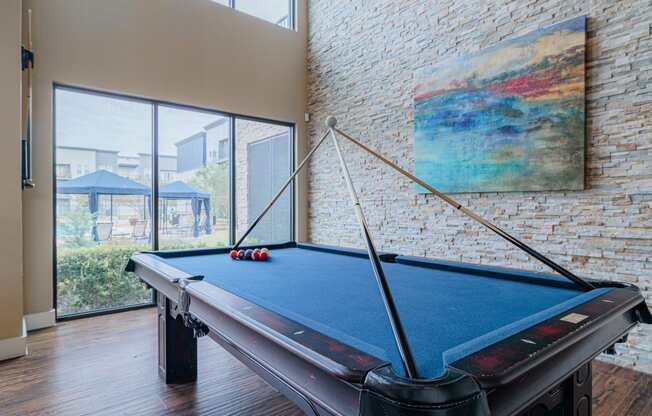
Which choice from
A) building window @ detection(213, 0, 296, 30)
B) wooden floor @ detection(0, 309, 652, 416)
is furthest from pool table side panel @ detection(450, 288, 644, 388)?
building window @ detection(213, 0, 296, 30)

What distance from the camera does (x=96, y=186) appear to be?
3955 millimetres

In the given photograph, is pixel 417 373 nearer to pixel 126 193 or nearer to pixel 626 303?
pixel 626 303

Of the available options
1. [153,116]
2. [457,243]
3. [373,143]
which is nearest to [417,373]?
[457,243]

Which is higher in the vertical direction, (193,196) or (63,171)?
(63,171)

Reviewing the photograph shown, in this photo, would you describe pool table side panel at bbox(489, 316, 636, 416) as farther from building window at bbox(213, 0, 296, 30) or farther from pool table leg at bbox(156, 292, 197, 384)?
building window at bbox(213, 0, 296, 30)

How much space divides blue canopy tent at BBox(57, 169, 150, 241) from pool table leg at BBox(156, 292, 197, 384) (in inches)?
83.3

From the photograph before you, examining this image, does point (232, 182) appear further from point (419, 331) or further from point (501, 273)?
point (419, 331)

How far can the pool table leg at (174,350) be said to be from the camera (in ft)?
7.89

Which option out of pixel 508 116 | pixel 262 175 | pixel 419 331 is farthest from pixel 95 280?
pixel 508 116

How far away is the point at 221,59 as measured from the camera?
188 inches

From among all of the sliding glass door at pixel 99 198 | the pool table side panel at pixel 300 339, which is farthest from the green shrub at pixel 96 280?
the pool table side panel at pixel 300 339

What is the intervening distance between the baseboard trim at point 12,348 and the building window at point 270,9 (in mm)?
4253

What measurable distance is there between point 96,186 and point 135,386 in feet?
7.95

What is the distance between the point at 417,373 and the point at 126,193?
13.6ft
